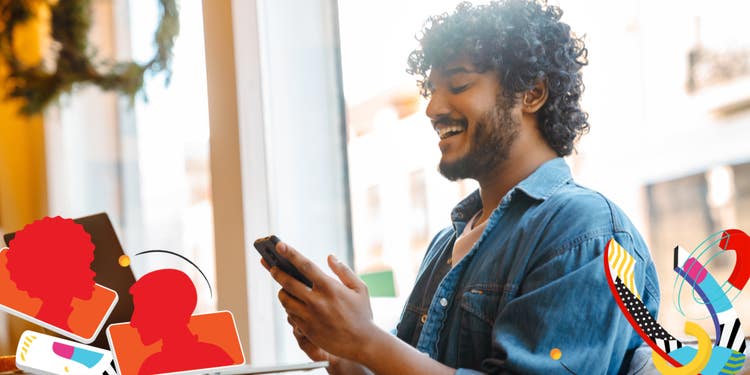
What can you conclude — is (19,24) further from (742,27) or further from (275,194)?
(742,27)

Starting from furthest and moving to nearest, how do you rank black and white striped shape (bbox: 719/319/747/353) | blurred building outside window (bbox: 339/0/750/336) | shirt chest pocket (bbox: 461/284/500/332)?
blurred building outside window (bbox: 339/0/750/336)
shirt chest pocket (bbox: 461/284/500/332)
black and white striped shape (bbox: 719/319/747/353)

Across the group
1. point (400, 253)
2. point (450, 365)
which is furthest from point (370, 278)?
point (450, 365)

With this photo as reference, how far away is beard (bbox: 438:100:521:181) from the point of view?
1027 millimetres

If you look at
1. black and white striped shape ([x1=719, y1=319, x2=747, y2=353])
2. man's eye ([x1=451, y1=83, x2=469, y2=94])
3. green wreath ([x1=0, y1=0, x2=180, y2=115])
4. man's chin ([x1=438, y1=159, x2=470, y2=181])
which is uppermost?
green wreath ([x1=0, y1=0, x2=180, y2=115])

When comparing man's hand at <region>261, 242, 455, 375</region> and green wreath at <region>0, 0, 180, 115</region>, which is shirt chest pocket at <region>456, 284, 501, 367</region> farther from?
green wreath at <region>0, 0, 180, 115</region>

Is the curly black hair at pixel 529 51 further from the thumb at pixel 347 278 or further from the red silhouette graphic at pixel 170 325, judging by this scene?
the red silhouette graphic at pixel 170 325

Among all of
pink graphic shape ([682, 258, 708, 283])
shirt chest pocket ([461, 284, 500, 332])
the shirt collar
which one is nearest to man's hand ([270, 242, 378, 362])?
shirt chest pocket ([461, 284, 500, 332])

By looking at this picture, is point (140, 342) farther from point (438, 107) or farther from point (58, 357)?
point (438, 107)

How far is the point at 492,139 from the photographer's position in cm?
103

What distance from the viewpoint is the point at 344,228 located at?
5.34 ft

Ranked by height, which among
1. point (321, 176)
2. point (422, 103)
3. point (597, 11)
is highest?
point (597, 11)

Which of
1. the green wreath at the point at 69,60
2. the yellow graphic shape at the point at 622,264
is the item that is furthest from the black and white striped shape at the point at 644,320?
the green wreath at the point at 69,60

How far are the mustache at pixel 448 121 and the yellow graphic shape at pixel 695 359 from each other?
35cm

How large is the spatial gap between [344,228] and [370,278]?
19cm
